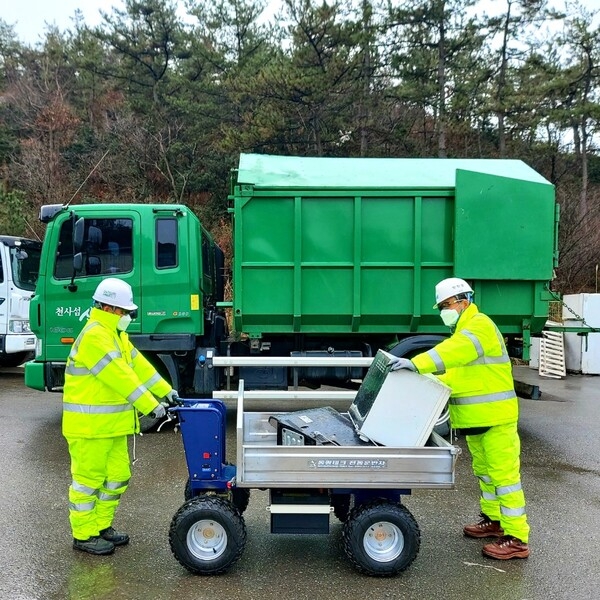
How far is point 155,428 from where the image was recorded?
6.68m

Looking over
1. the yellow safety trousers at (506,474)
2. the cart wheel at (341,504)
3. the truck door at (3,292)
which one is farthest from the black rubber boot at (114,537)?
the truck door at (3,292)

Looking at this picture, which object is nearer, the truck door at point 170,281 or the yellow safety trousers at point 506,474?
the yellow safety trousers at point 506,474

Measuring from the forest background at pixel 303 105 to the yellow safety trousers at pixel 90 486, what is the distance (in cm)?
1311

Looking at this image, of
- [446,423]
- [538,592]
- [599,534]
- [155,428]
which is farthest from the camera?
[155,428]

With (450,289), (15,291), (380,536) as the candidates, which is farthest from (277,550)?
(15,291)

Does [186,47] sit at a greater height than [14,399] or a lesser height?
greater

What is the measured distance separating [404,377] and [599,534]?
1.94 meters

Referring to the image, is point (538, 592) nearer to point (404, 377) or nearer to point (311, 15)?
point (404, 377)

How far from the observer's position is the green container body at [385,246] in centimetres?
624

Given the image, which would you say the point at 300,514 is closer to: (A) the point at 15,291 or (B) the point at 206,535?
(B) the point at 206,535

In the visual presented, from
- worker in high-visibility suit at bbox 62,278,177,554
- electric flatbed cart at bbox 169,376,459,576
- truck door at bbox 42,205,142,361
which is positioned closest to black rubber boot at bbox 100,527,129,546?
worker in high-visibility suit at bbox 62,278,177,554

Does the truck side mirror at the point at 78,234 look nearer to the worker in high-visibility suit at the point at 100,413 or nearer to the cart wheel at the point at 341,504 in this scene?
the worker in high-visibility suit at the point at 100,413

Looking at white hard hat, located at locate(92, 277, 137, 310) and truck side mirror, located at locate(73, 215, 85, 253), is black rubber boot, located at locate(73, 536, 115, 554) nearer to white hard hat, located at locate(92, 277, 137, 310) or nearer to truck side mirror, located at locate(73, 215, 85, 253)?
white hard hat, located at locate(92, 277, 137, 310)

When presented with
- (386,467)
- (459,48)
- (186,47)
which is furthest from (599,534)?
(186,47)
